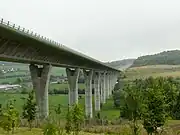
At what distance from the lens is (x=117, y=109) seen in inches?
4326

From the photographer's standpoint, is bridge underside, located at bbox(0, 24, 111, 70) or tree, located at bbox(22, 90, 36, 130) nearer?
bridge underside, located at bbox(0, 24, 111, 70)

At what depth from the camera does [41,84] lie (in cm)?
5772

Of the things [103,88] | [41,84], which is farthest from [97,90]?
[41,84]

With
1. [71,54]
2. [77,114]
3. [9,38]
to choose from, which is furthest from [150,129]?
[71,54]

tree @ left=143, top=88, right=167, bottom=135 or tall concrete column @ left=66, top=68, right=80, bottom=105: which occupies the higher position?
tall concrete column @ left=66, top=68, right=80, bottom=105

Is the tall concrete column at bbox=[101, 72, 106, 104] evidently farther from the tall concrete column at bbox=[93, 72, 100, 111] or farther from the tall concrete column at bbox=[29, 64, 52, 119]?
the tall concrete column at bbox=[29, 64, 52, 119]

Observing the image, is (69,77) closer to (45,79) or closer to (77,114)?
(45,79)

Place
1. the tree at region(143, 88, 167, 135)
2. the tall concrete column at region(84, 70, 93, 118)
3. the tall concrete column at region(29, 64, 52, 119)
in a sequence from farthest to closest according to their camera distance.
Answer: the tall concrete column at region(84, 70, 93, 118) < the tall concrete column at region(29, 64, 52, 119) < the tree at region(143, 88, 167, 135)

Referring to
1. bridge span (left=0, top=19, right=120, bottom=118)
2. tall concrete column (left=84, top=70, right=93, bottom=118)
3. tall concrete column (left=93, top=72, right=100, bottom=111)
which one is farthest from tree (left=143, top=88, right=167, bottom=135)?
tall concrete column (left=93, top=72, right=100, bottom=111)

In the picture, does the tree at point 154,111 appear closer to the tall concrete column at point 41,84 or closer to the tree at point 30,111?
the tree at point 30,111

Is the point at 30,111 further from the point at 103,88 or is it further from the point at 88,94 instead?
the point at 103,88

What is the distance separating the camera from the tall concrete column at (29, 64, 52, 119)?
2263 inches

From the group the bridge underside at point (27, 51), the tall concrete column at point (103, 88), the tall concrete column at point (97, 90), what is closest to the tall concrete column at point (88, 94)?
the tall concrete column at point (97, 90)

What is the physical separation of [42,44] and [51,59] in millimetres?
9252
